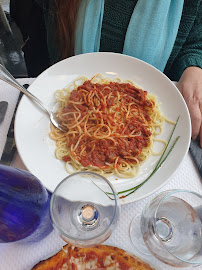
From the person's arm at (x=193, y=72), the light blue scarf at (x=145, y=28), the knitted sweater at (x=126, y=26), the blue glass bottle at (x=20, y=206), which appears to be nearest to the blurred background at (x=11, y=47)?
the knitted sweater at (x=126, y=26)

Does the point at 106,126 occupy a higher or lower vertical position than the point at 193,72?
lower

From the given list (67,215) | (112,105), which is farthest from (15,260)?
(112,105)

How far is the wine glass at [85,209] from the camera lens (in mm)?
729

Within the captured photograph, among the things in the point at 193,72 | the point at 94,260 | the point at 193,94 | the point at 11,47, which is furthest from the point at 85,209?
the point at 11,47

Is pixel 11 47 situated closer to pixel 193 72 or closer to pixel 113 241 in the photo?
pixel 193 72

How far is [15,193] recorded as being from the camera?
2.48 feet

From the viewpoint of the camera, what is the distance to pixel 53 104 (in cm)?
127

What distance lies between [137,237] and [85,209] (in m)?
0.23

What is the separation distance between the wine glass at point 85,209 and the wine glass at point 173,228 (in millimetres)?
121

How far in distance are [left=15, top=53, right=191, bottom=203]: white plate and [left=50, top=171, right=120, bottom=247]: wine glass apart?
0.13 meters

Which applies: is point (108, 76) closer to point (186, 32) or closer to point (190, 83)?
point (190, 83)

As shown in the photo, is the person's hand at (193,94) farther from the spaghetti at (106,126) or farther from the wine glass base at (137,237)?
the wine glass base at (137,237)

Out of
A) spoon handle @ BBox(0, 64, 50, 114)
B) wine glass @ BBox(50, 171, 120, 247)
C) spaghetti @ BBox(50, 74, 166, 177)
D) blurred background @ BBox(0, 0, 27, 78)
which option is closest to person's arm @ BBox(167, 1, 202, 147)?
spaghetti @ BBox(50, 74, 166, 177)

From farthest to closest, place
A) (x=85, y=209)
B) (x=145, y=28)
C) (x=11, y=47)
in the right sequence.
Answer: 1. (x=11, y=47)
2. (x=145, y=28)
3. (x=85, y=209)
